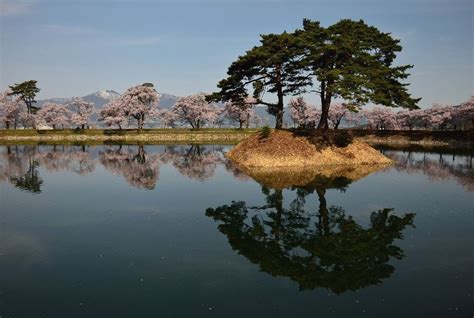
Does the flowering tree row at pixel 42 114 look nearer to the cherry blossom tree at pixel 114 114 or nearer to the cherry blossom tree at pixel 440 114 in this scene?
the cherry blossom tree at pixel 114 114

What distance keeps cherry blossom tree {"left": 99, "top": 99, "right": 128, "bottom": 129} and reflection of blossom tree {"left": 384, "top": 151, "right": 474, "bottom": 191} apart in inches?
3145

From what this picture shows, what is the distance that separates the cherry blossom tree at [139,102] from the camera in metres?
106

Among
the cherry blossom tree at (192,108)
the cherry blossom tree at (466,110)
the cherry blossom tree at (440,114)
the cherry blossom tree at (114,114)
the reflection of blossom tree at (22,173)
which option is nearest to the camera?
the reflection of blossom tree at (22,173)

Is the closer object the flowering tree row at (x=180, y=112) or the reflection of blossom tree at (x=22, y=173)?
the reflection of blossom tree at (x=22, y=173)

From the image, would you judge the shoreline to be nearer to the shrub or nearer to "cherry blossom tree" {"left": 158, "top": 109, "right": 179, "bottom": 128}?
the shrub

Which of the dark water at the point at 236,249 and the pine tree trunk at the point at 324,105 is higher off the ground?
the pine tree trunk at the point at 324,105

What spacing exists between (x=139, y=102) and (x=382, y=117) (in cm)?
8758

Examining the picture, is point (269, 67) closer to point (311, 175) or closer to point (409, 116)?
point (311, 175)

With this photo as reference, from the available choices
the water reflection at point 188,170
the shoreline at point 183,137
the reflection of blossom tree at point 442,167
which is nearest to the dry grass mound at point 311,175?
the water reflection at point 188,170

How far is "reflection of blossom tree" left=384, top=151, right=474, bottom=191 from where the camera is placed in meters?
39.0

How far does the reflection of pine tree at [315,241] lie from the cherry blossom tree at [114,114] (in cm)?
8909

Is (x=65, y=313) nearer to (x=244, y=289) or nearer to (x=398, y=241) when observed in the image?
(x=244, y=289)

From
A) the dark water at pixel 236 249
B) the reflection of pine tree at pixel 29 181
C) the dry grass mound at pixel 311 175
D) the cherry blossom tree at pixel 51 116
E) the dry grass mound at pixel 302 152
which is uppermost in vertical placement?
the cherry blossom tree at pixel 51 116

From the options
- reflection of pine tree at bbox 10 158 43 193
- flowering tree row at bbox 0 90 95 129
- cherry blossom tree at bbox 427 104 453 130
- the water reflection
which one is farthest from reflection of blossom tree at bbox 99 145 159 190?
cherry blossom tree at bbox 427 104 453 130
